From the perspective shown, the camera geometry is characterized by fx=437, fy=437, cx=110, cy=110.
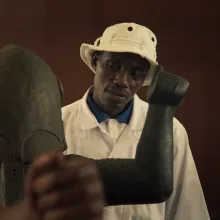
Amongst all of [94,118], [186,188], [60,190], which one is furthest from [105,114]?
[60,190]

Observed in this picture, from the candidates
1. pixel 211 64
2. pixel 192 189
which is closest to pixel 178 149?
pixel 192 189

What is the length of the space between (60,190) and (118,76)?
605mm

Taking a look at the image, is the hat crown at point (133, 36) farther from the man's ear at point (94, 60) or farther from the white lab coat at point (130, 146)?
the white lab coat at point (130, 146)

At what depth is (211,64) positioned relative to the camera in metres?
1.52

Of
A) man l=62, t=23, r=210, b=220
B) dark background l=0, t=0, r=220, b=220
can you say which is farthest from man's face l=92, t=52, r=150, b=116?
dark background l=0, t=0, r=220, b=220

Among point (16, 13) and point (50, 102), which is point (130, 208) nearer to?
point (50, 102)

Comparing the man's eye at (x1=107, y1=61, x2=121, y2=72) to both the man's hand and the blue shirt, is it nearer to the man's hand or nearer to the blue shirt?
the blue shirt

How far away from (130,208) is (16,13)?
81 centimetres

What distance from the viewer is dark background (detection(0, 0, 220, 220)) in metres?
1.46

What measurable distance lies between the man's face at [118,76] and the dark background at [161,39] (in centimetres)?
55

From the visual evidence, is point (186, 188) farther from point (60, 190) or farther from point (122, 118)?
point (60, 190)

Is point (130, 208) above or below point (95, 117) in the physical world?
below

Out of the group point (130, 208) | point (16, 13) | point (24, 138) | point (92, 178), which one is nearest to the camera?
point (92, 178)

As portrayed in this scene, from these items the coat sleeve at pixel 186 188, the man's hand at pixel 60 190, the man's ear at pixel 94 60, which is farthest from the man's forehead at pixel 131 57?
the man's hand at pixel 60 190
